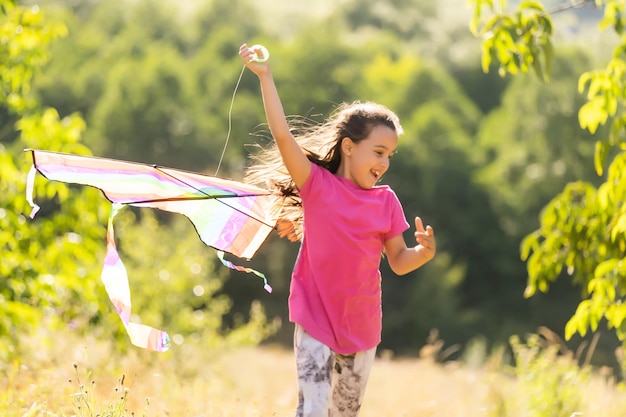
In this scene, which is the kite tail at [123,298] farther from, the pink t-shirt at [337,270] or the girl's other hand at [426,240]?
the girl's other hand at [426,240]

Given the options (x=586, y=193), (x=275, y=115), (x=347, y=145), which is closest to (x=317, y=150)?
(x=347, y=145)

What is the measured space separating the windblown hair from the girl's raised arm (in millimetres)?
279

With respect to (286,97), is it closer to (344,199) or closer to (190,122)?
(190,122)

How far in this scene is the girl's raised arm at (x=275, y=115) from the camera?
330 centimetres

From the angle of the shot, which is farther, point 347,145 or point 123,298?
point 347,145

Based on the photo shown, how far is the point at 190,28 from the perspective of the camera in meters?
64.2

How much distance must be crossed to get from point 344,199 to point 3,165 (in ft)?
10.3

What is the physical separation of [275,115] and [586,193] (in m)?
2.62

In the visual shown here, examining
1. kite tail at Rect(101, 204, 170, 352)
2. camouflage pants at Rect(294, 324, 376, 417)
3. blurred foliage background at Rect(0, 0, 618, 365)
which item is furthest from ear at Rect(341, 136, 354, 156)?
blurred foliage background at Rect(0, 0, 618, 365)

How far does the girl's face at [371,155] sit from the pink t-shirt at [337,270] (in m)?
0.08

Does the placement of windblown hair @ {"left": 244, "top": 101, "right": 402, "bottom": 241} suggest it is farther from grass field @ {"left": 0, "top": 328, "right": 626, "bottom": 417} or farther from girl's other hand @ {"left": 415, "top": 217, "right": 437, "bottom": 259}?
grass field @ {"left": 0, "top": 328, "right": 626, "bottom": 417}

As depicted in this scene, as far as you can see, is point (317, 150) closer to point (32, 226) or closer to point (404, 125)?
point (32, 226)

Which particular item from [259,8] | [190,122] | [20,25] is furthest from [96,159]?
[259,8]

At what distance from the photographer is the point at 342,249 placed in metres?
3.44
